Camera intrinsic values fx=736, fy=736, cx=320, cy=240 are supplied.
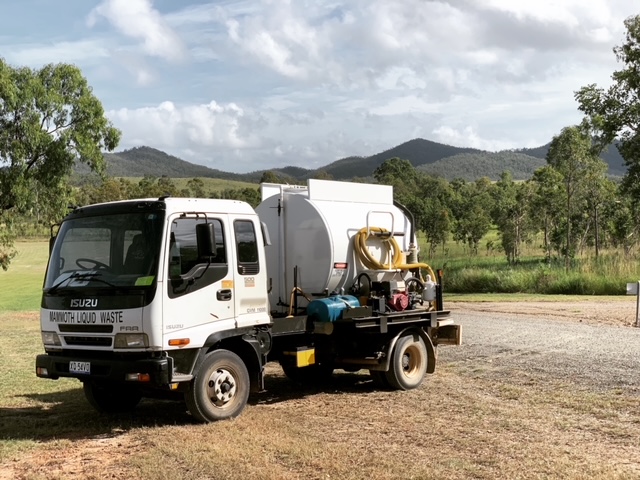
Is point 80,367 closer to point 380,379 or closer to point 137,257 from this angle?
point 137,257

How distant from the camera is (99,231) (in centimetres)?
896

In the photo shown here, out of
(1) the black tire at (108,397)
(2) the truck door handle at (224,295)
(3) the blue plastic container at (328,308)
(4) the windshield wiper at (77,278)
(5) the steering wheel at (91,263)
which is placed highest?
(5) the steering wheel at (91,263)

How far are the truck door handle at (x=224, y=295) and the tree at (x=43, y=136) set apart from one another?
17923 millimetres

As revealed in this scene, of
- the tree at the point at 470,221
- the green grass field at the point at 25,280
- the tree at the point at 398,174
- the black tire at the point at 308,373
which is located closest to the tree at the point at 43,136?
the green grass field at the point at 25,280

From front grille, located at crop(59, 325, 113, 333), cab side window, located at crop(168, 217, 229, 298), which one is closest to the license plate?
front grille, located at crop(59, 325, 113, 333)

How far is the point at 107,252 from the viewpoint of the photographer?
8.77m

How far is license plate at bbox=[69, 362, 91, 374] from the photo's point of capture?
335 inches

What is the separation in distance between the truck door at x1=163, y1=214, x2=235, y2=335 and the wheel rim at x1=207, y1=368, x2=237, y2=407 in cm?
58

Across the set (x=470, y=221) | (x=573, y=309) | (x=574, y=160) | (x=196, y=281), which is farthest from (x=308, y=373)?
(x=470, y=221)

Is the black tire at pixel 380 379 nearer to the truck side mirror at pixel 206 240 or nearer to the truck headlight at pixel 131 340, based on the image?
the truck side mirror at pixel 206 240

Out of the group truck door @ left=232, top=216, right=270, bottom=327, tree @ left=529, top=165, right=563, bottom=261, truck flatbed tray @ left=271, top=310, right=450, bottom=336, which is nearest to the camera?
truck door @ left=232, top=216, right=270, bottom=327

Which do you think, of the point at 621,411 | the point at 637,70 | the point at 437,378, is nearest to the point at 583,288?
the point at 637,70

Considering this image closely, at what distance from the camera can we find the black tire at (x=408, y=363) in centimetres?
1135

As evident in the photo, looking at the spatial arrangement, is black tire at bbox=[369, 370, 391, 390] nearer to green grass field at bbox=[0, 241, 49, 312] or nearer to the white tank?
the white tank
